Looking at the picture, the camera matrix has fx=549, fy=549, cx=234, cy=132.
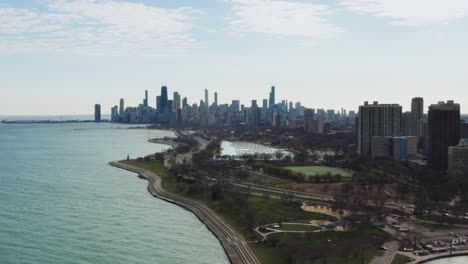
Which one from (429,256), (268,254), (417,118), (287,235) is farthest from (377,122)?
(268,254)

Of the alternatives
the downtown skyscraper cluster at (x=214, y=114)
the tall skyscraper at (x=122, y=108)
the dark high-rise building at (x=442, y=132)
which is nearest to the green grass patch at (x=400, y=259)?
the dark high-rise building at (x=442, y=132)

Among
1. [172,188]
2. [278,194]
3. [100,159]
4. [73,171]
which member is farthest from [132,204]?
[100,159]

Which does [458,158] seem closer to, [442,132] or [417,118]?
[442,132]

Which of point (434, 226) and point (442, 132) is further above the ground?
point (442, 132)

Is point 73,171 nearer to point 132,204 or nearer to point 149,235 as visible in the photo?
point 132,204

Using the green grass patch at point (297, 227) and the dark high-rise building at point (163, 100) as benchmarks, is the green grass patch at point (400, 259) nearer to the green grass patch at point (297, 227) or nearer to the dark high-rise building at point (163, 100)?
the green grass patch at point (297, 227)

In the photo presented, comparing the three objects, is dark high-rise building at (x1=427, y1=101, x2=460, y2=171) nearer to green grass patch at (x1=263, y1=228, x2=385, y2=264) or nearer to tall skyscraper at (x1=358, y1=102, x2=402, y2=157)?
tall skyscraper at (x1=358, y1=102, x2=402, y2=157)
